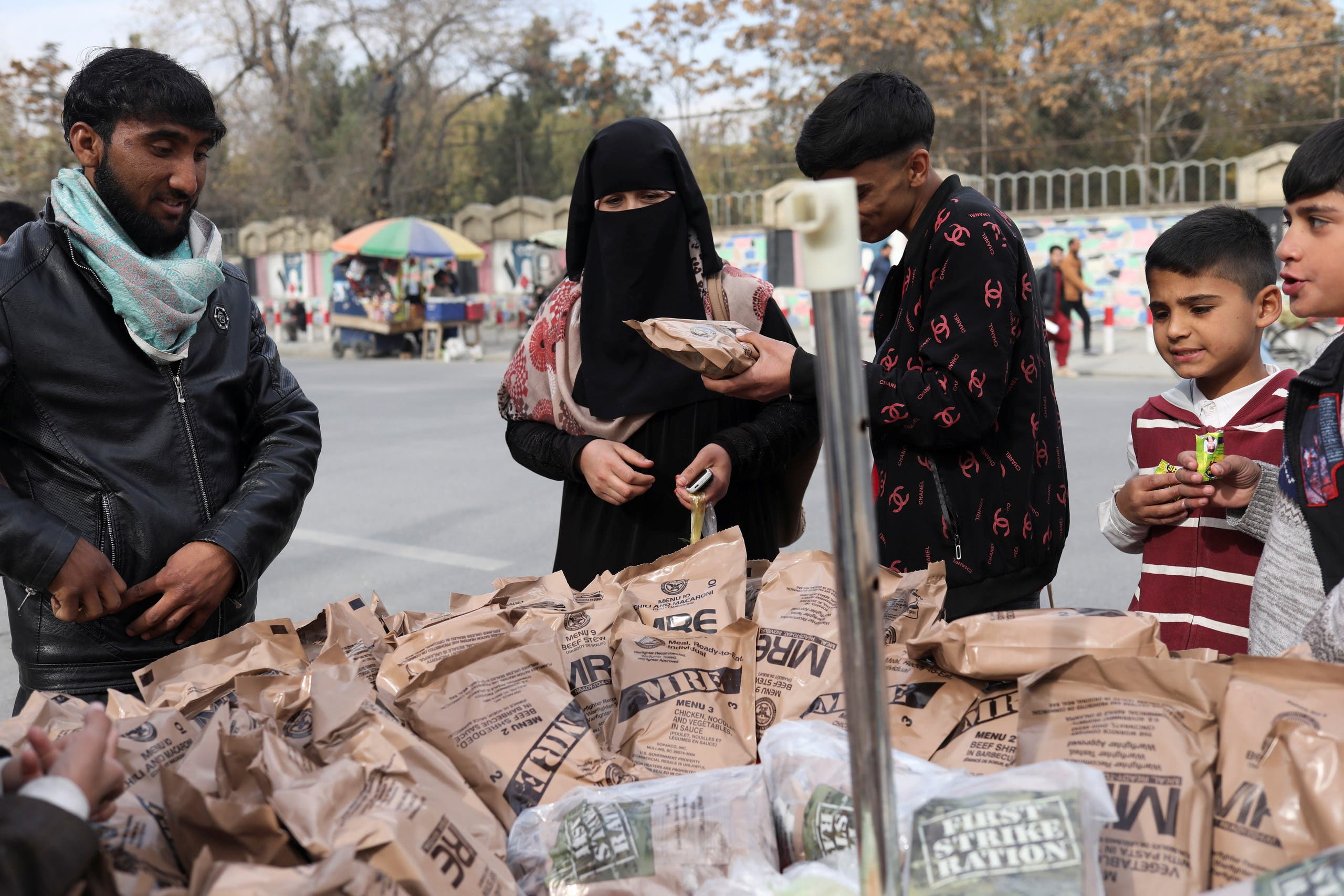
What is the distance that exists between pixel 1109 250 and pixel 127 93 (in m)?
18.3

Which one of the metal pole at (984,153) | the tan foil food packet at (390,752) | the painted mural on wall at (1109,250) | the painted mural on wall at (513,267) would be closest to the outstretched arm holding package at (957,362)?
the tan foil food packet at (390,752)

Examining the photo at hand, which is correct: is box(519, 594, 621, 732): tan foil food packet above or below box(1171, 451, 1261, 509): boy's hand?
below

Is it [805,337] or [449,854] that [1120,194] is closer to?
[805,337]

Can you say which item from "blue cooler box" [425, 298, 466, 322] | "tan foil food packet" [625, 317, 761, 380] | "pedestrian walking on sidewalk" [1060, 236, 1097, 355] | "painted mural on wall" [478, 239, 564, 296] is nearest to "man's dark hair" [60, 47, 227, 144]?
"tan foil food packet" [625, 317, 761, 380]

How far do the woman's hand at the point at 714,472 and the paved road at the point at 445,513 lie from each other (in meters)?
2.88

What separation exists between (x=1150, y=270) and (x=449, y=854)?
5.77 ft

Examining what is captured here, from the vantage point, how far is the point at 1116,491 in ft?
7.09

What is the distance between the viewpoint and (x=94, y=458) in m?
1.93


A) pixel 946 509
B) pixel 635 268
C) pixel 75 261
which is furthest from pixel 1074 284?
pixel 75 261

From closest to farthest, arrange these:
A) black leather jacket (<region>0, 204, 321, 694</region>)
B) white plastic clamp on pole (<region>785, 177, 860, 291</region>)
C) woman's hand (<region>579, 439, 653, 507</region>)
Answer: white plastic clamp on pole (<region>785, 177, 860, 291</region>), black leather jacket (<region>0, 204, 321, 694</region>), woman's hand (<region>579, 439, 653, 507</region>)

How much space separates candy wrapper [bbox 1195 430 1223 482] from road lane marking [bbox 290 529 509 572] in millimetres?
4148

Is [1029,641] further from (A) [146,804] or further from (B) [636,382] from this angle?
(B) [636,382]

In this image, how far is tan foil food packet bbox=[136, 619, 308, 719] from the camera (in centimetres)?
154

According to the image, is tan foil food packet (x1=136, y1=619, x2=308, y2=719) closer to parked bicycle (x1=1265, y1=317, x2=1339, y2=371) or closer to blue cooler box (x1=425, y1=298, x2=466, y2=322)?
parked bicycle (x1=1265, y1=317, x2=1339, y2=371)
